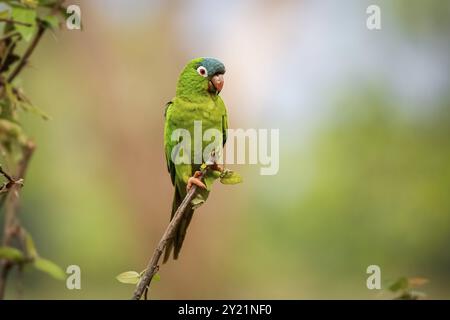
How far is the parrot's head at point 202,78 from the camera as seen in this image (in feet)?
5.02

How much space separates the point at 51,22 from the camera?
1.89ft

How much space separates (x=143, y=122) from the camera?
3867 millimetres

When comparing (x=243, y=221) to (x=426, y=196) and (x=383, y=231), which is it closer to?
(x=383, y=231)

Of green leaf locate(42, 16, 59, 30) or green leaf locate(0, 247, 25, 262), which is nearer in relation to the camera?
green leaf locate(0, 247, 25, 262)

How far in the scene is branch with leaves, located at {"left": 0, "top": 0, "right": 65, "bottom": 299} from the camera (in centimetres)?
48

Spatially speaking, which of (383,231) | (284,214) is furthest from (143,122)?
(383,231)

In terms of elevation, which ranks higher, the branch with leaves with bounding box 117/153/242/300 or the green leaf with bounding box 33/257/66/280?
the branch with leaves with bounding box 117/153/242/300

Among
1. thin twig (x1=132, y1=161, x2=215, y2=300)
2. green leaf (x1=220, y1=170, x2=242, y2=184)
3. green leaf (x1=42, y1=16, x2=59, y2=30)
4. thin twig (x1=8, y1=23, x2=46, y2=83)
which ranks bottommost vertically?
thin twig (x1=132, y1=161, x2=215, y2=300)

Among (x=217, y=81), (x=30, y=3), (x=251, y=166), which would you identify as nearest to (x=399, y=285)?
(x=30, y=3)

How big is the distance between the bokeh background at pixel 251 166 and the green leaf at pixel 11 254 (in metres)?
3.08

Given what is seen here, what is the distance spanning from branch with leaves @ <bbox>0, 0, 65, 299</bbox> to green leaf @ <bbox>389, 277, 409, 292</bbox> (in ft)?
1.49

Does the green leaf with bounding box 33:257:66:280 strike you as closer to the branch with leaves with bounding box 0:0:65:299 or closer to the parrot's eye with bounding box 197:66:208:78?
the branch with leaves with bounding box 0:0:65:299

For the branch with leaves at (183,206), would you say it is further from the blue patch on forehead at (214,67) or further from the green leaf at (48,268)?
the blue patch on forehead at (214,67)

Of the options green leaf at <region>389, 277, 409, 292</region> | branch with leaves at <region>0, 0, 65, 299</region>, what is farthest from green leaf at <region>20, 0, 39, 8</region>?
green leaf at <region>389, 277, 409, 292</region>
